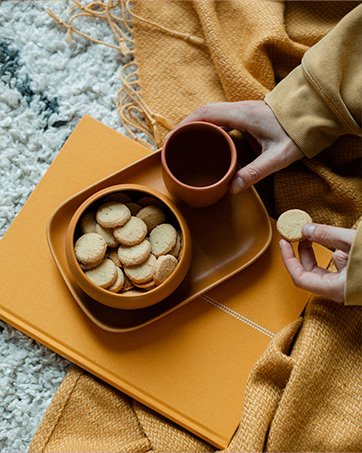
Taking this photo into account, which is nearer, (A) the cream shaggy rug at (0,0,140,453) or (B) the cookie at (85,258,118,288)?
(B) the cookie at (85,258,118,288)

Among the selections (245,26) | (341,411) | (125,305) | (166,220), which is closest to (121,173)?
(166,220)

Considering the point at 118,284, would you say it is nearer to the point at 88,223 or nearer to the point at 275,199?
the point at 88,223

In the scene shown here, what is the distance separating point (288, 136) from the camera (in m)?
0.91

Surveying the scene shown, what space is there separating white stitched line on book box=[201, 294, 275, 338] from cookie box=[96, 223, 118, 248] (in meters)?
0.16

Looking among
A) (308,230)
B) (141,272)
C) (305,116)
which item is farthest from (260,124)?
(141,272)

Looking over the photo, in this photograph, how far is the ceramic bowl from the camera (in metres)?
0.82

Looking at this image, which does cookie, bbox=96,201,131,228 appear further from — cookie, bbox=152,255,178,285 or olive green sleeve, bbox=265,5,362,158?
olive green sleeve, bbox=265,5,362,158

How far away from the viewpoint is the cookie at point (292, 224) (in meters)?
0.87

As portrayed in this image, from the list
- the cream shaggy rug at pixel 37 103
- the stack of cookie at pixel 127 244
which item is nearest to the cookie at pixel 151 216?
the stack of cookie at pixel 127 244

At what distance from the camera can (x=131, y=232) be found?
85 cm

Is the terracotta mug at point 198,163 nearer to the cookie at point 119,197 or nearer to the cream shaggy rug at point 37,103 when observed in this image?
the cookie at point 119,197

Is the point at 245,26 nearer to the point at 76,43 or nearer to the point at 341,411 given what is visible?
the point at 76,43

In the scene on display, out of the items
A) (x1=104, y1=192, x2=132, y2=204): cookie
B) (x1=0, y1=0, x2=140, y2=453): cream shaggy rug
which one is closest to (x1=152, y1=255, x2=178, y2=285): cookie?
(x1=104, y1=192, x2=132, y2=204): cookie

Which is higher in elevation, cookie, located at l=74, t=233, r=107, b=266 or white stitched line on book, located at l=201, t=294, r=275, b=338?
cookie, located at l=74, t=233, r=107, b=266
